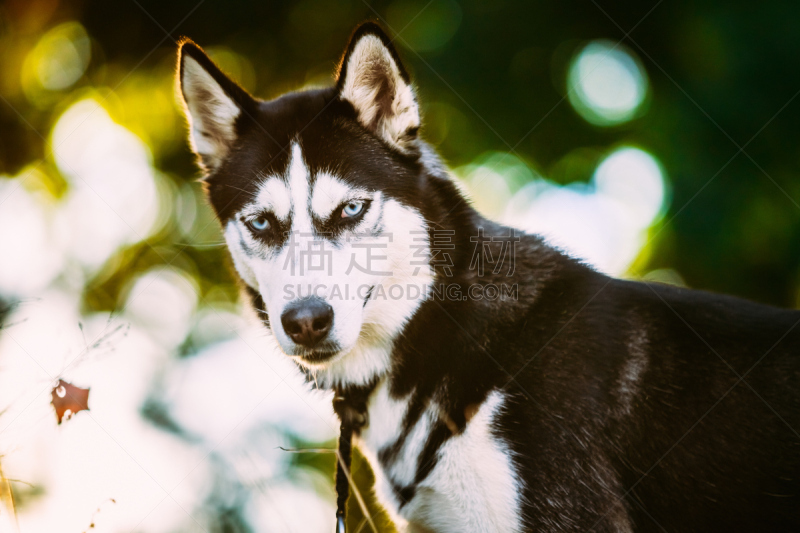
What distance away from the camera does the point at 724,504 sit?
84.6 inches

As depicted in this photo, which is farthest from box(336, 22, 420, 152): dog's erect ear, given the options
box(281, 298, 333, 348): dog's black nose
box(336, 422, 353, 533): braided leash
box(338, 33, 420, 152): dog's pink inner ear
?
box(336, 422, 353, 533): braided leash

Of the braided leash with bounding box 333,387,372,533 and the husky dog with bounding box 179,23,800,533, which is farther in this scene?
the braided leash with bounding box 333,387,372,533

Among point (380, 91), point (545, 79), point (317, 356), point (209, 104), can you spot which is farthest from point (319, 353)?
point (545, 79)

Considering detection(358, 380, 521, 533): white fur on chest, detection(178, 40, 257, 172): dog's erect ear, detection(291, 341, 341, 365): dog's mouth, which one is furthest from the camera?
detection(178, 40, 257, 172): dog's erect ear

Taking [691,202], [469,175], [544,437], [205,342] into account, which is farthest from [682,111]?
[205,342]

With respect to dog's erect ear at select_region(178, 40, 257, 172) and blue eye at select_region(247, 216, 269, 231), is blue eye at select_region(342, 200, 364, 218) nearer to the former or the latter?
blue eye at select_region(247, 216, 269, 231)

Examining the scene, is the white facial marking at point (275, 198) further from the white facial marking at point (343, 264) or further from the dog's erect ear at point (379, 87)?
the dog's erect ear at point (379, 87)

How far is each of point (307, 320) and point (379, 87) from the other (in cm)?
128

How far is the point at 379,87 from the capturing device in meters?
2.70

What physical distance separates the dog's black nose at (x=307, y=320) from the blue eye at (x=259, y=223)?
570 millimetres

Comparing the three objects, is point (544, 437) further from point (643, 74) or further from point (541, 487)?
point (643, 74)

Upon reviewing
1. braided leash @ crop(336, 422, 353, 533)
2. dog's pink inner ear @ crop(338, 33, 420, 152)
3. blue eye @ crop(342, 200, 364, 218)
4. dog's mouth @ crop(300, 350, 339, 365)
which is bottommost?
braided leash @ crop(336, 422, 353, 533)

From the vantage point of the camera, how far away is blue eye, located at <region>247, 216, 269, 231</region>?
260 centimetres

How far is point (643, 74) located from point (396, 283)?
6.27m
